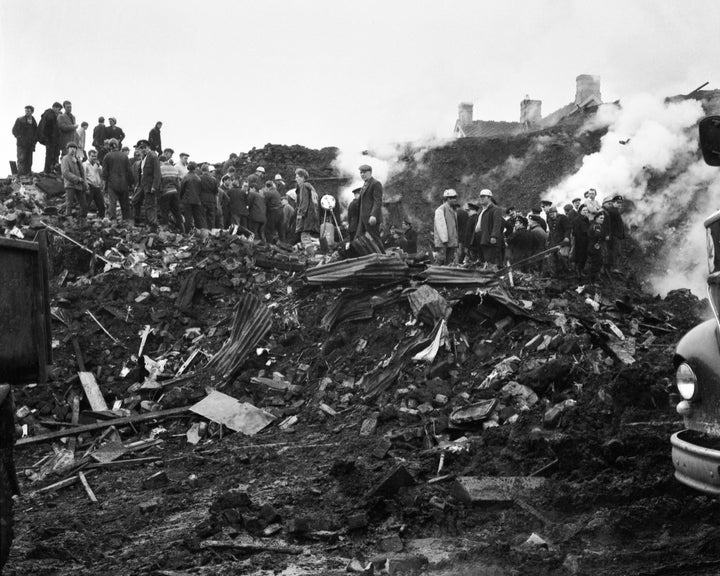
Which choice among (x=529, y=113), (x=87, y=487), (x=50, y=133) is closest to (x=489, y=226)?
(x=87, y=487)

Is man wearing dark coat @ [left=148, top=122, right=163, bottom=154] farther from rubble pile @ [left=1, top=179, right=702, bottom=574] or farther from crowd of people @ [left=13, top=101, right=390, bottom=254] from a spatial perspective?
rubble pile @ [left=1, top=179, right=702, bottom=574]

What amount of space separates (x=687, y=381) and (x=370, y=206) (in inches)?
444

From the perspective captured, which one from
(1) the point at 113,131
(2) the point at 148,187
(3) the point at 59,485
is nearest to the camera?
(3) the point at 59,485

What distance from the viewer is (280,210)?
2291 cm

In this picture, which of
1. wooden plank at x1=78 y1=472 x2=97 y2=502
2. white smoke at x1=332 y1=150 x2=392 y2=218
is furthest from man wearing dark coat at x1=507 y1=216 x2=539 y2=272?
white smoke at x1=332 y1=150 x2=392 y2=218

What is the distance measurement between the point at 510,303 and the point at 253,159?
3073 centimetres

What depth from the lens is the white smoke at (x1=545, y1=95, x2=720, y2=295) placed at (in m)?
30.5

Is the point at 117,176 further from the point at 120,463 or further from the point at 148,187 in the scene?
the point at 120,463

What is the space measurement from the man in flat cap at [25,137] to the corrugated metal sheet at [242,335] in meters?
13.8

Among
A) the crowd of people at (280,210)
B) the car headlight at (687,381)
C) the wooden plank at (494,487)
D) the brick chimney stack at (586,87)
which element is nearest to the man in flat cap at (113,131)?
the crowd of people at (280,210)

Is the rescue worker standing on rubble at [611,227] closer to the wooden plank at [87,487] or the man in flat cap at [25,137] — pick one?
the wooden plank at [87,487]

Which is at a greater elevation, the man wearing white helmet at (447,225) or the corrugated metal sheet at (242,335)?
the man wearing white helmet at (447,225)

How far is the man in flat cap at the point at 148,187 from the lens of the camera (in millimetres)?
20172

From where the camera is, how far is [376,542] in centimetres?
601
